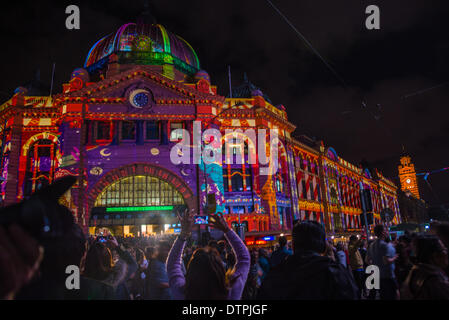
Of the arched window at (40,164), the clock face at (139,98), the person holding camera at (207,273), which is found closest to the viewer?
the person holding camera at (207,273)

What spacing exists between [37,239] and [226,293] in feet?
7.26

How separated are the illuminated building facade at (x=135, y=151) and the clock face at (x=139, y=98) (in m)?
0.10

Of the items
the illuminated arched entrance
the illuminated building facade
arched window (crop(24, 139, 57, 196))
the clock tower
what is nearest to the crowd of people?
the illuminated building facade

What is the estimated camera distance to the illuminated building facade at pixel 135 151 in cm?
3128

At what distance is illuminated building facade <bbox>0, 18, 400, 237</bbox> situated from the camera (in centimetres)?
3128

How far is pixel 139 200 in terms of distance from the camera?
32.2 meters

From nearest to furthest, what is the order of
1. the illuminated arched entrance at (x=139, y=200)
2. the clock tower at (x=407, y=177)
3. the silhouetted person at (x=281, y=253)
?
the silhouetted person at (x=281, y=253) < the illuminated arched entrance at (x=139, y=200) < the clock tower at (x=407, y=177)

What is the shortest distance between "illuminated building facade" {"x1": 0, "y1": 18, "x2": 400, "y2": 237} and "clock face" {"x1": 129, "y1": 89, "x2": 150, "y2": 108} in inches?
4.1

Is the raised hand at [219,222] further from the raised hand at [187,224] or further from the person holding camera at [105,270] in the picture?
the person holding camera at [105,270]

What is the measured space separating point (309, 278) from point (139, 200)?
100 ft

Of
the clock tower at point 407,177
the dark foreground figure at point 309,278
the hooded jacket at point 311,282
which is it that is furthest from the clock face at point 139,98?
the clock tower at point 407,177

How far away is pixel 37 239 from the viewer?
2.09 metres
